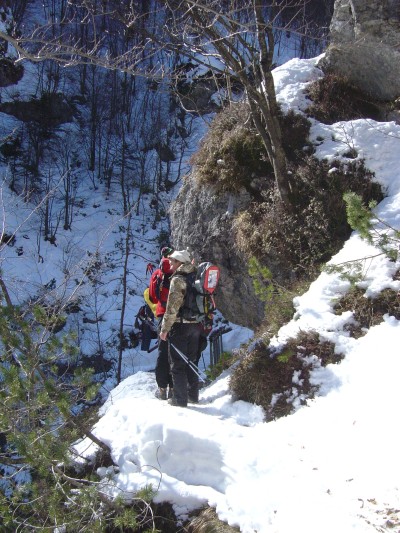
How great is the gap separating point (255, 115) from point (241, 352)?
3.29 metres

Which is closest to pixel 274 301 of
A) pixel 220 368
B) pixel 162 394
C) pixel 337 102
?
pixel 220 368

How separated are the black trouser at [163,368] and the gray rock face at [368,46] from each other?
5439 mm

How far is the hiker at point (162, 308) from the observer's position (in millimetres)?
5449

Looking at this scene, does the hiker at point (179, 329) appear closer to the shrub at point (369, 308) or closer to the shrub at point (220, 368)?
the shrub at point (220, 368)

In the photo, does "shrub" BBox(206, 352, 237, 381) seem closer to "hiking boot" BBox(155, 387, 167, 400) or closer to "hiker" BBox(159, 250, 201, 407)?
"hiking boot" BBox(155, 387, 167, 400)

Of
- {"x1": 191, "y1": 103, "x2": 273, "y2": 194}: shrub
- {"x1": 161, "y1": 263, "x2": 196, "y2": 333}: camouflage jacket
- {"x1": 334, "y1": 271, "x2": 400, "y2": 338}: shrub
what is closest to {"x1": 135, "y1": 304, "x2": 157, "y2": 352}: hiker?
{"x1": 161, "y1": 263, "x2": 196, "y2": 333}: camouflage jacket

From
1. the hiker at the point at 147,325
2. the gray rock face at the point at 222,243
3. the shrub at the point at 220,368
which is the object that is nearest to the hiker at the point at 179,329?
the hiker at the point at 147,325

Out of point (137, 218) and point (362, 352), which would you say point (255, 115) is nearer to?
point (362, 352)

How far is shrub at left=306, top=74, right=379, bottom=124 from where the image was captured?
763cm

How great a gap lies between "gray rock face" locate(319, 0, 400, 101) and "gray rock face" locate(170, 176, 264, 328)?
9.57ft

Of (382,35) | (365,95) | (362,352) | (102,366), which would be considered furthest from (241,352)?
(102,366)

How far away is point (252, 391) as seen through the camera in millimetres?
4973

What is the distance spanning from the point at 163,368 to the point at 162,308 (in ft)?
2.40

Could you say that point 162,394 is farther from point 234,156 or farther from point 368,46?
point 368,46
